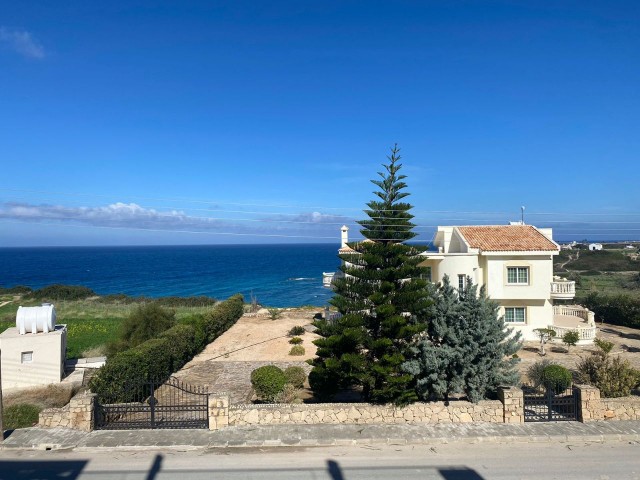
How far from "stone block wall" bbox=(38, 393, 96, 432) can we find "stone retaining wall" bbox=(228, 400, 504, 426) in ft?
11.5

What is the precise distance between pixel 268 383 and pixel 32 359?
8.59 metres

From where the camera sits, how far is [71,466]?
28.6 feet

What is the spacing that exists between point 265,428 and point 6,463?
18.3 feet

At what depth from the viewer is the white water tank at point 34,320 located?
46.7 feet

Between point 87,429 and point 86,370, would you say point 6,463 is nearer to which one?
point 87,429

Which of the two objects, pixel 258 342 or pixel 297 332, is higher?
pixel 297 332

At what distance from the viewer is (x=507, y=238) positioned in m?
21.9

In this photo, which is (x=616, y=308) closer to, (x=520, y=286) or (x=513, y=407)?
(x=520, y=286)

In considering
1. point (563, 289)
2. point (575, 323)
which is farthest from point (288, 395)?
point (575, 323)

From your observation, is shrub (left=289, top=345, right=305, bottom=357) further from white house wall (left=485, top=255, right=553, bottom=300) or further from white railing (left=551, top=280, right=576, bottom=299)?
white railing (left=551, top=280, right=576, bottom=299)

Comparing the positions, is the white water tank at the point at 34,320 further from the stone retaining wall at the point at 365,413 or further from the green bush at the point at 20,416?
the stone retaining wall at the point at 365,413

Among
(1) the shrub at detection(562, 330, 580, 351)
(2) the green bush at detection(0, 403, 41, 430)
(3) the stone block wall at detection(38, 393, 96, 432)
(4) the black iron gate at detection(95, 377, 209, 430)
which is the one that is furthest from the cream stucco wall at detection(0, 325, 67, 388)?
(1) the shrub at detection(562, 330, 580, 351)

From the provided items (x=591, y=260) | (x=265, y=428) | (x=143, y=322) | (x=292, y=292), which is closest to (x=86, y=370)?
(x=143, y=322)

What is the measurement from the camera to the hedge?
465 inches
